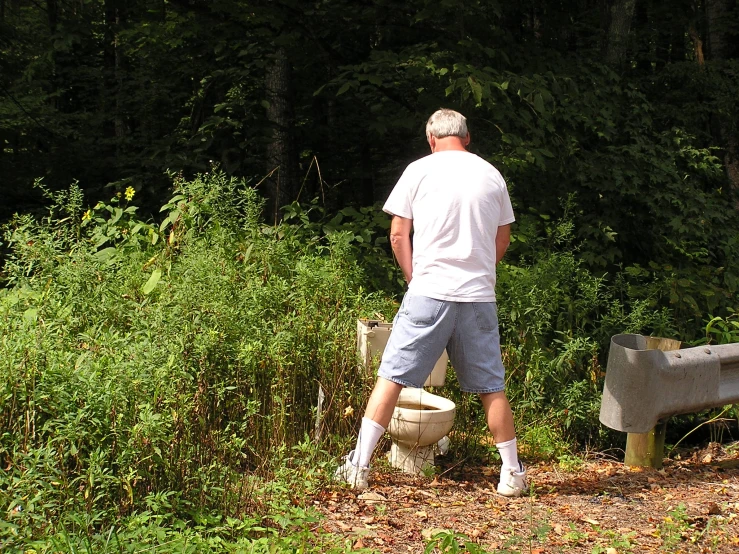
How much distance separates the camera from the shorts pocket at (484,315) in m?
4.61

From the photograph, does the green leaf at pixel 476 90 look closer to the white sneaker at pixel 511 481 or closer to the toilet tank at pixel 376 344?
the toilet tank at pixel 376 344

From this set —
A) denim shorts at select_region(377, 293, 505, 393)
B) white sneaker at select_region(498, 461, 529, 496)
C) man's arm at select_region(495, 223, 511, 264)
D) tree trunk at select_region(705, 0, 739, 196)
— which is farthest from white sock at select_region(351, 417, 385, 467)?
tree trunk at select_region(705, 0, 739, 196)

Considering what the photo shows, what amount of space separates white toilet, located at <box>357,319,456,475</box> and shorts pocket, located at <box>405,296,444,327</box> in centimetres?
65

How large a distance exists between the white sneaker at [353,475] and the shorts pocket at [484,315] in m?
1.02

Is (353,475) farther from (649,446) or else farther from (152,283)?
(152,283)

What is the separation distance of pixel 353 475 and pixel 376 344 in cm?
102

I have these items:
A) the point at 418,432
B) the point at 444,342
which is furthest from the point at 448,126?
the point at 418,432

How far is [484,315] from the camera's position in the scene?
182 inches

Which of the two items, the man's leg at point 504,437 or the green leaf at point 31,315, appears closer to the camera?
the man's leg at point 504,437

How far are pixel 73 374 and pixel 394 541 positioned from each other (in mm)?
1798

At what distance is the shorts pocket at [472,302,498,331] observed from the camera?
4.61 metres

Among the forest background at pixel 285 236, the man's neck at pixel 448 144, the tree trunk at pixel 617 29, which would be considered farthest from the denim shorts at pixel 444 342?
the tree trunk at pixel 617 29

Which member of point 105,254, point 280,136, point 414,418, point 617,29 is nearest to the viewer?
point 414,418

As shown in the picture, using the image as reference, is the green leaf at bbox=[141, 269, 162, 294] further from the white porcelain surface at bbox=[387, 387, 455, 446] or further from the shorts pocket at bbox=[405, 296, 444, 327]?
the shorts pocket at bbox=[405, 296, 444, 327]
